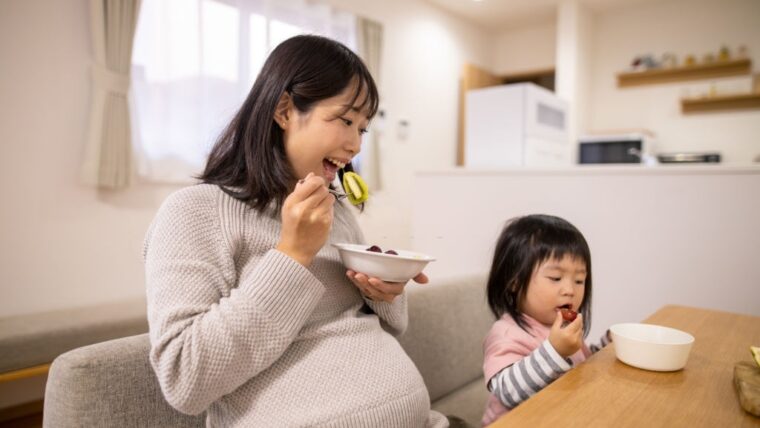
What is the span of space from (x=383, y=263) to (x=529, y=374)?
291 mm

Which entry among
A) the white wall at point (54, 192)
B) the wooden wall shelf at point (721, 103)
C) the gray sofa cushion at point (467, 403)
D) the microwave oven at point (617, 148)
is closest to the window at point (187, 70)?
the white wall at point (54, 192)

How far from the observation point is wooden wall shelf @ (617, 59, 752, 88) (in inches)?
174

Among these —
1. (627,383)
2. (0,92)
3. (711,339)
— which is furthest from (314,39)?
(0,92)

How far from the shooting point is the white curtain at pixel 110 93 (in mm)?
2361

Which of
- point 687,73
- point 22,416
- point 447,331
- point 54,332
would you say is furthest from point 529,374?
point 687,73

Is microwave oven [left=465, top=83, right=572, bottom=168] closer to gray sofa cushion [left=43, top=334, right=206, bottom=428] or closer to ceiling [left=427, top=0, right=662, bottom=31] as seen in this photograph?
ceiling [left=427, top=0, right=662, bottom=31]

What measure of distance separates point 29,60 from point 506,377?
2.48m

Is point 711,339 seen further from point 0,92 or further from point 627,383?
point 0,92

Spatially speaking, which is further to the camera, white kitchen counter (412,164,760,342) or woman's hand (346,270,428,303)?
white kitchen counter (412,164,760,342)

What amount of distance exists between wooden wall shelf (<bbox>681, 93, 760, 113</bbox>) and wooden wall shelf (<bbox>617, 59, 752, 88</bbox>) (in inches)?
9.3

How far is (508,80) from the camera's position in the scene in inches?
230

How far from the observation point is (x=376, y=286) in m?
0.80

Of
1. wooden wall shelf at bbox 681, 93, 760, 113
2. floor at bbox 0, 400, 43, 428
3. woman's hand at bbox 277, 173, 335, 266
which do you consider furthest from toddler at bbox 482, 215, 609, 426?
wooden wall shelf at bbox 681, 93, 760, 113

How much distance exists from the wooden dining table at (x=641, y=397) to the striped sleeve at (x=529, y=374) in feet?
0.11
